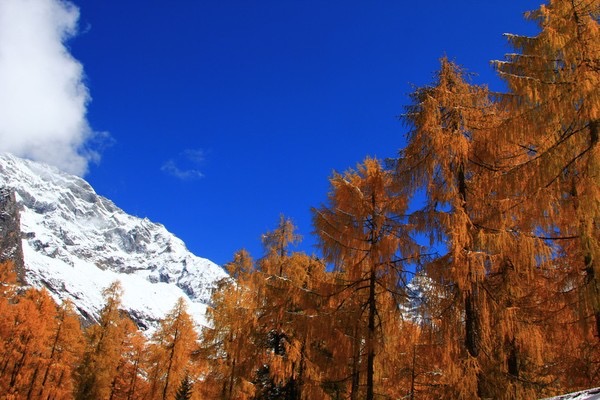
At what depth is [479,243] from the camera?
7922mm

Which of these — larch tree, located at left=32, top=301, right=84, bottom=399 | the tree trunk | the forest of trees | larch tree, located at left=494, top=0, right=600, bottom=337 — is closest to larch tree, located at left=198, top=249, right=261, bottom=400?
the forest of trees

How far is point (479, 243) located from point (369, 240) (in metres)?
2.56

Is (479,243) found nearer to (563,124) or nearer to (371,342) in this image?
(563,124)

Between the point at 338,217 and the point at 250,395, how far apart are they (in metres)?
7.60

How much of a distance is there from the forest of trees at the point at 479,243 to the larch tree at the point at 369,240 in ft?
0.10

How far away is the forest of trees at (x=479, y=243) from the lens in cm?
705

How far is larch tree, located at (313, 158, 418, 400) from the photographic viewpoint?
944 centimetres

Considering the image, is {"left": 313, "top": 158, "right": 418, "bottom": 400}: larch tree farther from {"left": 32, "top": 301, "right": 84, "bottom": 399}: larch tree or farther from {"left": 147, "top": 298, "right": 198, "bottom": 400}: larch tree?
{"left": 32, "top": 301, "right": 84, "bottom": 399}: larch tree

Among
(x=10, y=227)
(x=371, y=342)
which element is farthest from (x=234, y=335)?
(x=10, y=227)

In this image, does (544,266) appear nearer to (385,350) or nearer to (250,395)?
(385,350)

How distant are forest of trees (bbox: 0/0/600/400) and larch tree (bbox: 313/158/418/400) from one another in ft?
0.10

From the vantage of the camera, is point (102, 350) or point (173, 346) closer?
point (173, 346)

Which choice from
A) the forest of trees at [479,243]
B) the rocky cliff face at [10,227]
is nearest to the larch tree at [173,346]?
the forest of trees at [479,243]

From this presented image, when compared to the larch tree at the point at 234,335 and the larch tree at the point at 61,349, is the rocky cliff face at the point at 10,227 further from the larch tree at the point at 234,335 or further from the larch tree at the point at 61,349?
the larch tree at the point at 234,335
